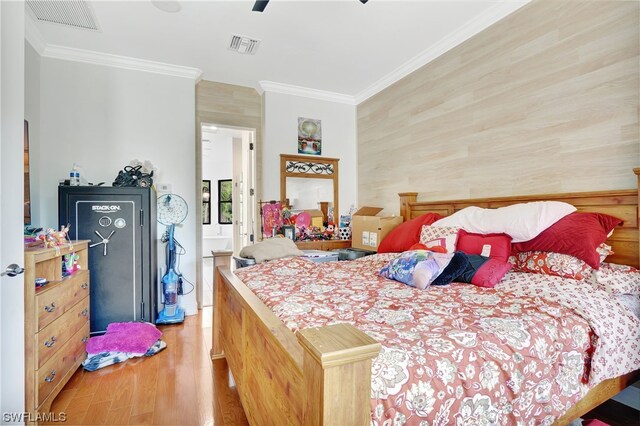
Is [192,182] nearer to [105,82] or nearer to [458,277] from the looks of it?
[105,82]

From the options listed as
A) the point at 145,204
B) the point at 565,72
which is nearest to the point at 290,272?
the point at 145,204

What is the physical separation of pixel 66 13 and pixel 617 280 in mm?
4170

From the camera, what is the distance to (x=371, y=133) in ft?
13.3

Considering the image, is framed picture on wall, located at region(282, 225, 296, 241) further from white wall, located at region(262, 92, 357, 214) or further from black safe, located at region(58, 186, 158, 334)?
black safe, located at region(58, 186, 158, 334)

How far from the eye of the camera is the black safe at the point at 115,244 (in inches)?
109

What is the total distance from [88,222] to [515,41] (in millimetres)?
3851

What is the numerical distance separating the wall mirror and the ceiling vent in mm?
2177

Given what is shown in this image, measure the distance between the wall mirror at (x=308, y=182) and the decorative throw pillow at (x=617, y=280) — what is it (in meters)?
2.87

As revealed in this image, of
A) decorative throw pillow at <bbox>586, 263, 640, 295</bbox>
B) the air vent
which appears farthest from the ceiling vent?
decorative throw pillow at <bbox>586, 263, 640, 295</bbox>

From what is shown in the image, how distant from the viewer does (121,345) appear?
8.05 ft

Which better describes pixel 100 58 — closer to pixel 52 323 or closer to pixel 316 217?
pixel 52 323

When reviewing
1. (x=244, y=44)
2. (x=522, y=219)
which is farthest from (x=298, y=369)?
(x=244, y=44)

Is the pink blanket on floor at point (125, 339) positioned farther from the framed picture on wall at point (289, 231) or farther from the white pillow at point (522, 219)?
the white pillow at point (522, 219)

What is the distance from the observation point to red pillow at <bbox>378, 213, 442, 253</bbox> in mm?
2746
